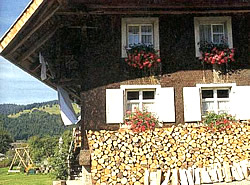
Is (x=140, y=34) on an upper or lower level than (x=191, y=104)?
upper

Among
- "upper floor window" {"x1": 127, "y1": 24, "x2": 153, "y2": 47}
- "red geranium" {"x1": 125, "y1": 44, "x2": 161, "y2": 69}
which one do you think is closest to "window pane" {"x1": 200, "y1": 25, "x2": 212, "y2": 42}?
"upper floor window" {"x1": 127, "y1": 24, "x2": 153, "y2": 47}

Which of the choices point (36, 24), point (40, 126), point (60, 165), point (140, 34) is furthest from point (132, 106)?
point (40, 126)

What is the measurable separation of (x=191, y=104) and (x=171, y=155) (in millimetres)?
1578

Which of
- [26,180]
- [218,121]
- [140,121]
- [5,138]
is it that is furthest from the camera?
[26,180]

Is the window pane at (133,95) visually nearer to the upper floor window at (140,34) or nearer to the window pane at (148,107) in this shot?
the window pane at (148,107)

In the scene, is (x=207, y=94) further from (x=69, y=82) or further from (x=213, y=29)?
(x=69, y=82)

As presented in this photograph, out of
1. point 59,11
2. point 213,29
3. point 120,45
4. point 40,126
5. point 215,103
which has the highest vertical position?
point 59,11

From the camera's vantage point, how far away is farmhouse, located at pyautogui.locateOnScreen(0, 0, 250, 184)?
8633 millimetres

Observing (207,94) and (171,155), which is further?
(207,94)

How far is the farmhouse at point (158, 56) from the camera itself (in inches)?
340

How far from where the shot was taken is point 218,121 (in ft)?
27.8

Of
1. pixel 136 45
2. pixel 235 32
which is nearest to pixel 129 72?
pixel 136 45

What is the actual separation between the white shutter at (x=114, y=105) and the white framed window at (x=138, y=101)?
11.2 inches

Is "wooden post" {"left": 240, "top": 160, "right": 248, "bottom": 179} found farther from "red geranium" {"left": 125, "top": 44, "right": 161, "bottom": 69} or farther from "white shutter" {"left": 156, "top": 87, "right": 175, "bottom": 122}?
"red geranium" {"left": 125, "top": 44, "right": 161, "bottom": 69}
